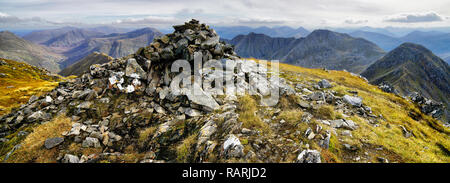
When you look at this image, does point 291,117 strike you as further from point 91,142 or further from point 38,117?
point 38,117

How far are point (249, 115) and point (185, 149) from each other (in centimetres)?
595

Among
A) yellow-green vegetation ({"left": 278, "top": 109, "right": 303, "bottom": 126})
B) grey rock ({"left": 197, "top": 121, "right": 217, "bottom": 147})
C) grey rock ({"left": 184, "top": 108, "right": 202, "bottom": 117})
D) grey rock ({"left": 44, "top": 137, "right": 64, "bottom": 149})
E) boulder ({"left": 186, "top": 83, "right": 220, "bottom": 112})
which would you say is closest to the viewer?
grey rock ({"left": 197, "top": 121, "right": 217, "bottom": 147})

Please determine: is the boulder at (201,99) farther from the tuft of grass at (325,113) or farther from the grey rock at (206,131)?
the tuft of grass at (325,113)

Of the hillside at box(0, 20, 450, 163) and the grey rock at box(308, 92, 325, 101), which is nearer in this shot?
the hillside at box(0, 20, 450, 163)

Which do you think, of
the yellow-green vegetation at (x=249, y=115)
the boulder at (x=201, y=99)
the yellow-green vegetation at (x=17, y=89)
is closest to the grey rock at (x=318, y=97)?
the yellow-green vegetation at (x=249, y=115)

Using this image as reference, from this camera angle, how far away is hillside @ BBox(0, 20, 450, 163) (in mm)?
11305

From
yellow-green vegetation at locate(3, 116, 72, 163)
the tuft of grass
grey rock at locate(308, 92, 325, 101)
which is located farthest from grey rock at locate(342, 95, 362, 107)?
yellow-green vegetation at locate(3, 116, 72, 163)

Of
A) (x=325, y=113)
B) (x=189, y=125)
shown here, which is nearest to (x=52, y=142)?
(x=189, y=125)

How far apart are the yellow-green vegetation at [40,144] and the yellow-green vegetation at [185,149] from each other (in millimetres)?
9714

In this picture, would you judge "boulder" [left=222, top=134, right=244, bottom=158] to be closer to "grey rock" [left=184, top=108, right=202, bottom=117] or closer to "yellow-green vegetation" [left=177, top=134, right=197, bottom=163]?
"yellow-green vegetation" [left=177, top=134, right=197, bottom=163]

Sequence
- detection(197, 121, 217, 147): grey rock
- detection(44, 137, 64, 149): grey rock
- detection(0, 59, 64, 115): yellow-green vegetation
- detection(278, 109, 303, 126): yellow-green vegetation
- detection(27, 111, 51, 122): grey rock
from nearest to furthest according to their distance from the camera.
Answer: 1. detection(197, 121, 217, 147): grey rock
2. detection(44, 137, 64, 149): grey rock
3. detection(278, 109, 303, 126): yellow-green vegetation
4. detection(27, 111, 51, 122): grey rock
5. detection(0, 59, 64, 115): yellow-green vegetation

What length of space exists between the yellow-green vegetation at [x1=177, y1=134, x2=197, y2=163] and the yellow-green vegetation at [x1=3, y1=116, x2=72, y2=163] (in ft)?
31.9

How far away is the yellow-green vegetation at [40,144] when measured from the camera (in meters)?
12.9
